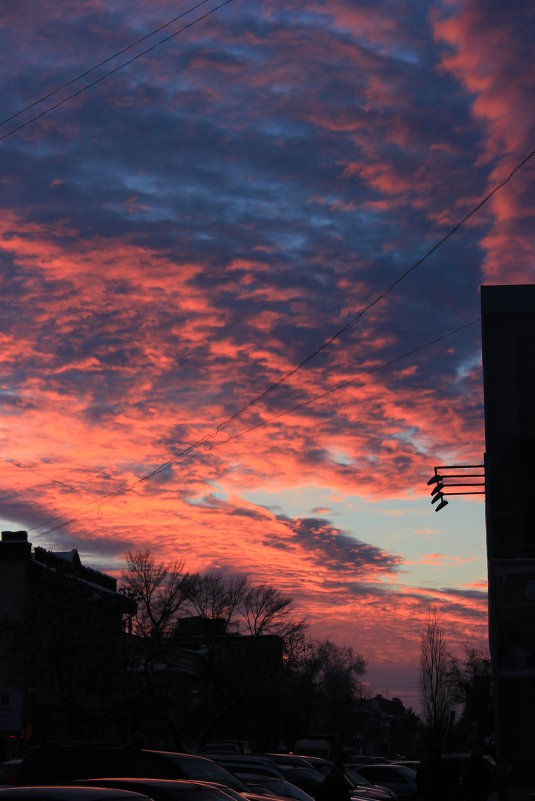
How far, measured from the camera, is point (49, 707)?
60.2 metres

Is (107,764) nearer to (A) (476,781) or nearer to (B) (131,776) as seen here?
(B) (131,776)

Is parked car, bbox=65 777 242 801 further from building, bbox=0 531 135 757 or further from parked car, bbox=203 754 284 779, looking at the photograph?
building, bbox=0 531 135 757

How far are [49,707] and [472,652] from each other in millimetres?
77183

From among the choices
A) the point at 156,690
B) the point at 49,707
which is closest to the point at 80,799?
the point at 156,690

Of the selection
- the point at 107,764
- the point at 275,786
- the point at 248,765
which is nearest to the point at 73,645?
the point at 248,765

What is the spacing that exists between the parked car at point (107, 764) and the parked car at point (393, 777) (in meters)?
26.0

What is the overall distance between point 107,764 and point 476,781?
445 inches

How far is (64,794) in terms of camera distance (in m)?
7.33

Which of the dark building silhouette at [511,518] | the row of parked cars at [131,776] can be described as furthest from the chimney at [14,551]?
the dark building silhouette at [511,518]

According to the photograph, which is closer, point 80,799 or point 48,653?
point 80,799

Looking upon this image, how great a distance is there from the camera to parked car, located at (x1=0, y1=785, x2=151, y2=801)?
7.26m

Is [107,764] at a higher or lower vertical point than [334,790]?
higher

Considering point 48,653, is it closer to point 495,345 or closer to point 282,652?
point 495,345

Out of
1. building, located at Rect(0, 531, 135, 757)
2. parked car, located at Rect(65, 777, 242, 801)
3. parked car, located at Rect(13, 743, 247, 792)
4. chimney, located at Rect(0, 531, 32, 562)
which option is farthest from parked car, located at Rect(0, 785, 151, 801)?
chimney, located at Rect(0, 531, 32, 562)
